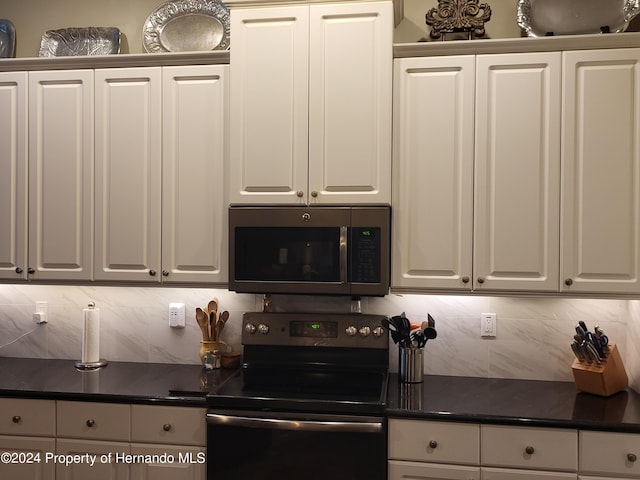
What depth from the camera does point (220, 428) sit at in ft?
7.31

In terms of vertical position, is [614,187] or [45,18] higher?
[45,18]

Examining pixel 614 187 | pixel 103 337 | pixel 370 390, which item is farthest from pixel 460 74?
pixel 103 337

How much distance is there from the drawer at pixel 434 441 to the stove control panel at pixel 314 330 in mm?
509

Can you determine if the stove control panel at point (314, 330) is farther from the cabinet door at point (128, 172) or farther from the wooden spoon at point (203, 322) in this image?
the cabinet door at point (128, 172)

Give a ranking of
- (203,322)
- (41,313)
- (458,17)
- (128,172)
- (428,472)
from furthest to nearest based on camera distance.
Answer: (41,313) → (203,322) → (128,172) → (458,17) → (428,472)

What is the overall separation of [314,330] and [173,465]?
83 cm

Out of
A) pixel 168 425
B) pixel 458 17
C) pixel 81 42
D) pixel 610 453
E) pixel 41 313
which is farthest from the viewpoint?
pixel 41 313

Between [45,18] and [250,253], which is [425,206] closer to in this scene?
[250,253]

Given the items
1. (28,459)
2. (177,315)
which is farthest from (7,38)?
(28,459)

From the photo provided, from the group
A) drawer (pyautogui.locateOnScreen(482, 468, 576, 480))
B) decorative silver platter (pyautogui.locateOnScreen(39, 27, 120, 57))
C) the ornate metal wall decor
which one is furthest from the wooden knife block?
decorative silver platter (pyautogui.locateOnScreen(39, 27, 120, 57))

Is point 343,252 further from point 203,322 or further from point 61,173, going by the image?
point 61,173

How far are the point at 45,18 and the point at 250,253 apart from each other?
1.77m

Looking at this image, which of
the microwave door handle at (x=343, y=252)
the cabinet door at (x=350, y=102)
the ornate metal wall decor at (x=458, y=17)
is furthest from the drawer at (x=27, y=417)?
the ornate metal wall decor at (x=458, y=17)

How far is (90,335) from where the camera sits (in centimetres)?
281
